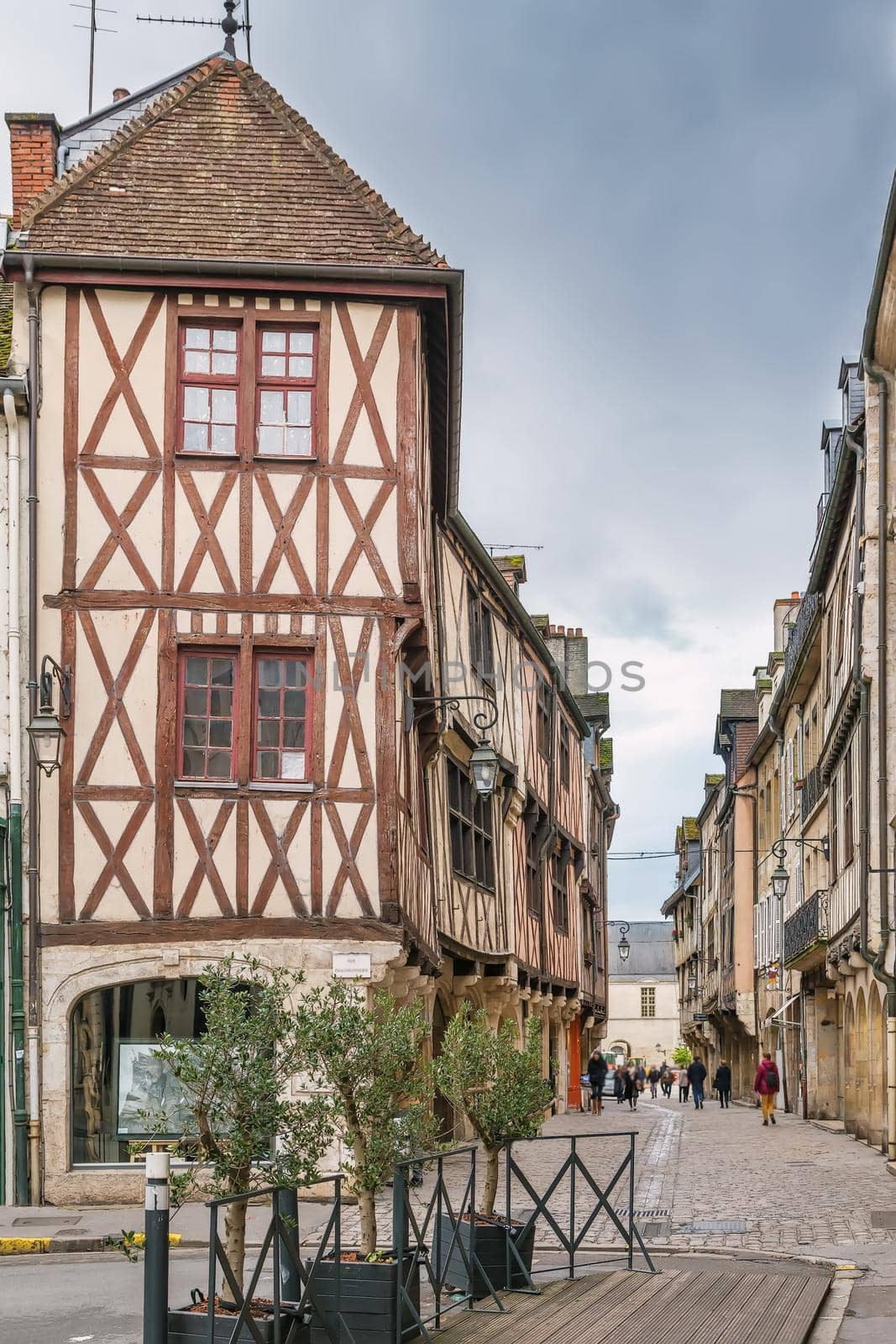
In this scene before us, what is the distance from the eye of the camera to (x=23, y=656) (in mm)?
14164

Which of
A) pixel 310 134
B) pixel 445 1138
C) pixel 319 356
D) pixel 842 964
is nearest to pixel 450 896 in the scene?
pixel 445 1138

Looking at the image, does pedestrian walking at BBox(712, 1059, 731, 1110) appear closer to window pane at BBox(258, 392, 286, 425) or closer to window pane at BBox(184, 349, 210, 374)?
window pane at BBox(258, 392, 286, 425)

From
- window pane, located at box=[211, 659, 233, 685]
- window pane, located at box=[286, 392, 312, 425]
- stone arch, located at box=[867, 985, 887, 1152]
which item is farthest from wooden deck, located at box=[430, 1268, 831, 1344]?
stone arch, located at box=[867, 985, 887, 1152]

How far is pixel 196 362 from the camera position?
14.6 m

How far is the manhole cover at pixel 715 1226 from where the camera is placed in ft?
37.9

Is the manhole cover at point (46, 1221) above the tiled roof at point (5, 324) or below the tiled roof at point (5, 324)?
below

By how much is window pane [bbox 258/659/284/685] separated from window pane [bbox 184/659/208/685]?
0.45 metres

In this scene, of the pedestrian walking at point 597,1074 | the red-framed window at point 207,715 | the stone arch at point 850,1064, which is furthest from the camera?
the pedestrian walking at point 597,1074

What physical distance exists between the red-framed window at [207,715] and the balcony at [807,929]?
12820mm

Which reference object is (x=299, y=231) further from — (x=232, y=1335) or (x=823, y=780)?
(x=823, y=780)

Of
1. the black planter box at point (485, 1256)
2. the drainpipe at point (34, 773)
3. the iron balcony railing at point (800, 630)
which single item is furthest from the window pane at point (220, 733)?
the iron balcony railing at point (800, 630)

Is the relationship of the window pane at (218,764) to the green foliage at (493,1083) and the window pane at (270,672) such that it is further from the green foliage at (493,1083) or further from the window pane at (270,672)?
the green foliage at (493,1083)

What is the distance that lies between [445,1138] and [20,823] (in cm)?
886

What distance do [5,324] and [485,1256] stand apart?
10065 mm
